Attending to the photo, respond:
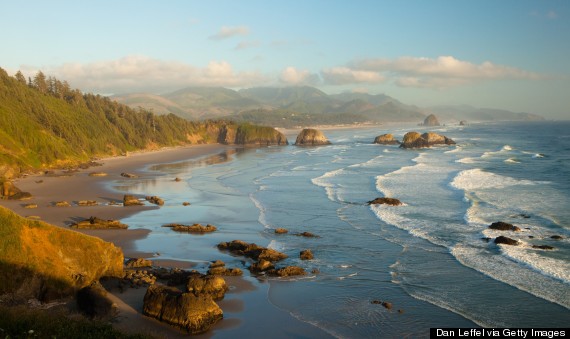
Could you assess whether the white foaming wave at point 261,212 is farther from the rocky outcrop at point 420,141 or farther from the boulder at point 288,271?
the rocky outcrop at point 420,141

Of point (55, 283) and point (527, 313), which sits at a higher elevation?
point (55, 283)

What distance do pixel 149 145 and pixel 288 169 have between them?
5987 cm

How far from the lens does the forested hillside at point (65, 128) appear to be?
6788cm

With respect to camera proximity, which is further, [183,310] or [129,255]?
[129,255]

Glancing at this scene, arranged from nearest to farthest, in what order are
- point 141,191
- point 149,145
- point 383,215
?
point 383,215 < point 141,191 < point 149,145

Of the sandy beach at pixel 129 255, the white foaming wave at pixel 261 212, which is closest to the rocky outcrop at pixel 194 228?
the sandy beach at pixel 129 255

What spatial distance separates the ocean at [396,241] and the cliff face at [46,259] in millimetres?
6005

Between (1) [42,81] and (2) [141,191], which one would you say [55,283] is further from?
(1) [42,81]

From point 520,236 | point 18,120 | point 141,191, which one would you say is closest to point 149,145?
point 18,120

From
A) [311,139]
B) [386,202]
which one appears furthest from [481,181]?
[311,139]

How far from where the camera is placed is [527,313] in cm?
1861

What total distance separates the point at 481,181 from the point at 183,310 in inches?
1800

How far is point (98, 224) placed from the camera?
3309cm

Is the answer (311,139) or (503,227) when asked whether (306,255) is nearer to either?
(503,227)
